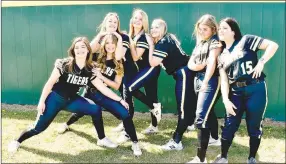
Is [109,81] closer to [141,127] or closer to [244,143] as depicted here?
[141,127]

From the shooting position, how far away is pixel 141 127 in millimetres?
6359

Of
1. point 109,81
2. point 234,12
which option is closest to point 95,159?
point 109,81

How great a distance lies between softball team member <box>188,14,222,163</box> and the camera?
461cm

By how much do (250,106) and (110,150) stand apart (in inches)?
78.2

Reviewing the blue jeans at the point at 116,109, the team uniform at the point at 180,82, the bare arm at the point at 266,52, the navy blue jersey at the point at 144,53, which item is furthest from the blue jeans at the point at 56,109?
the bare arm at the point at 266,52

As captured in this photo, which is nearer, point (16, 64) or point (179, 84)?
point (179, 84)

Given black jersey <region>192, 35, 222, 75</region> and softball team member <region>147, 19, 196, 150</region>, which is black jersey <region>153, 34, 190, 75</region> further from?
black jersey <region>192, 35, 222, 75</region>

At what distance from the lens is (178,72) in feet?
17.4

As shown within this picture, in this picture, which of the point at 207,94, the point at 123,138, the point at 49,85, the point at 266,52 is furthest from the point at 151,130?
the point at 266,52

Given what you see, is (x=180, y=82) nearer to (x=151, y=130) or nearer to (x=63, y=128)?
(x=151, y=130)

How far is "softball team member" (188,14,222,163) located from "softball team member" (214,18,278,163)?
130mm

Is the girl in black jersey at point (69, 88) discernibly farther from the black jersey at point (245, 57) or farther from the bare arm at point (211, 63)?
the black jersey at point (245, 57)

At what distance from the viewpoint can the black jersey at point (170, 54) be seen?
5266 mm

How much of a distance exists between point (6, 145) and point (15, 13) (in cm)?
307
